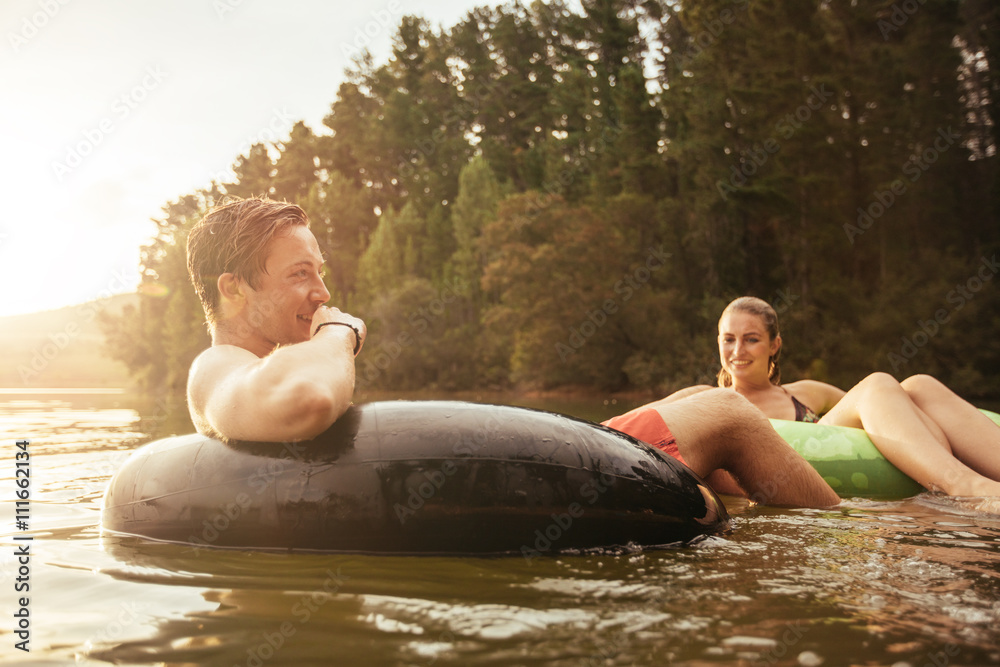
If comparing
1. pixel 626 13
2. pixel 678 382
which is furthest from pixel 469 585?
pixel 626 13

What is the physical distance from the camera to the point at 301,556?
2.79 meters

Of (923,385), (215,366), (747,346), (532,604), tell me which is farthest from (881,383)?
(215,366)

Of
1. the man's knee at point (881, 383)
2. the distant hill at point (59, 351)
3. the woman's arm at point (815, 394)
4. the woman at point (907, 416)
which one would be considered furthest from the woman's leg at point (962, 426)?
the distant hill at point (59, 351)

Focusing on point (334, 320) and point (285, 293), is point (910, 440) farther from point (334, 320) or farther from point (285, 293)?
point (285, 293)

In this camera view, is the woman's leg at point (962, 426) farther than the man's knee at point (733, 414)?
Yes

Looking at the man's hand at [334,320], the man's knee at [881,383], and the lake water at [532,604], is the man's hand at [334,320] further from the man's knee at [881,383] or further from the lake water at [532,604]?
the man's knee at [881,383]

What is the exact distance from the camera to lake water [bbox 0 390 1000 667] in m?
1.79

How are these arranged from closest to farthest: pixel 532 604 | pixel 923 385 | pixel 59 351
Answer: pixel 532 604, pixel 923 385, pixel 59 351

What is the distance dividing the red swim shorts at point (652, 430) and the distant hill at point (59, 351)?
66.5 metres

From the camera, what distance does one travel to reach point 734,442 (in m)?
3.52

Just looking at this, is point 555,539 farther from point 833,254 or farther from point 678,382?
point 833,254

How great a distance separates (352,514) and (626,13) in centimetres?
4630

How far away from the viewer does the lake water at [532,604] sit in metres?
1.79

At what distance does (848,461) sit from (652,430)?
6.03ft
